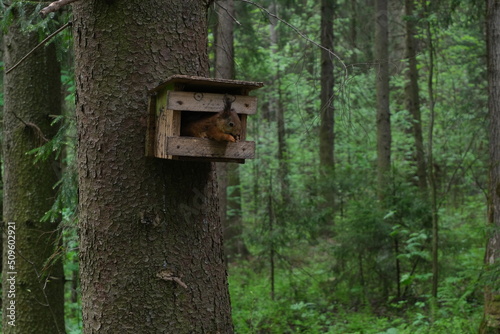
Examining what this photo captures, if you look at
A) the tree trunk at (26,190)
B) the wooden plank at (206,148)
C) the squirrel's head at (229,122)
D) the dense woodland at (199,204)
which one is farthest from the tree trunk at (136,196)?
the tree trunk at (26,190)

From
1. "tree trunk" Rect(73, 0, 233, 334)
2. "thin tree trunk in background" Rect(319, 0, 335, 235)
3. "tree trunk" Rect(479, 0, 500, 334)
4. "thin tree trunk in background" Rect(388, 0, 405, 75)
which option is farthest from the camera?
"thin tree trunk in background" Rect(388, 0, 405, 75)

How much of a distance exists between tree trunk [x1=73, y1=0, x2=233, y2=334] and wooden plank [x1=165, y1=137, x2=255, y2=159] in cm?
17

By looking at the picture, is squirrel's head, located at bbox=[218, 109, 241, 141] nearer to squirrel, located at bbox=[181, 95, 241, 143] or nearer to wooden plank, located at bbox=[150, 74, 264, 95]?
squirrel, located at bbox=[181, 95, 241, 143]

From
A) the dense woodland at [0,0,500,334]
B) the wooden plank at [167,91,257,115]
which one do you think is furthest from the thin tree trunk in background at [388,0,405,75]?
the wooden plank at [167,91,257,115]

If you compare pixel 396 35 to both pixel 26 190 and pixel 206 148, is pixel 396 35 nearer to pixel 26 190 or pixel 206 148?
pixel 26 190

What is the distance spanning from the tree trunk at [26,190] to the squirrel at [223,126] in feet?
11.0

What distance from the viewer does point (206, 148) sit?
7.83 feet

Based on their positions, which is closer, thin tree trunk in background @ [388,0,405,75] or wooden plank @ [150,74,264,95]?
wooden plank @ [150,74,264,95]

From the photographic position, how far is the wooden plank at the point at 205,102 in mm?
2336

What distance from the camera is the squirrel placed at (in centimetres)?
236

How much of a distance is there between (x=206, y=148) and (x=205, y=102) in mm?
223

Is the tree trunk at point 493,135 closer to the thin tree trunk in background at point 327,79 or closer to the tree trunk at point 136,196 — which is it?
the tree trunk at point 136,196

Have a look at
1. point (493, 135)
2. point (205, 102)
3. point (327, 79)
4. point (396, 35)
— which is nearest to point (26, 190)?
point (205, 102)

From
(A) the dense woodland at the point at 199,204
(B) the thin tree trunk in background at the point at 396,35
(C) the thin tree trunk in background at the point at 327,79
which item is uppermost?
(B) the thin tree trunk in background at the point at 396,35
